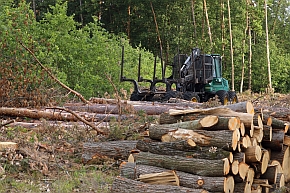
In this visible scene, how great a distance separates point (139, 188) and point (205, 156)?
962mm

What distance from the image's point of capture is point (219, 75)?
19406mm

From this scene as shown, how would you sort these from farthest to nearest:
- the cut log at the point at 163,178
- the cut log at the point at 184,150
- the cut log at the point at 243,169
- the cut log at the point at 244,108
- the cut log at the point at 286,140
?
the cut log at the point at 286,140, the cut log at the point at 244,108, the cut log at the point at 243,169, the cut log at the point at 184,150, the cut log at the point at 163,178

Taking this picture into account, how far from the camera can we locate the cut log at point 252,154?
7.41m

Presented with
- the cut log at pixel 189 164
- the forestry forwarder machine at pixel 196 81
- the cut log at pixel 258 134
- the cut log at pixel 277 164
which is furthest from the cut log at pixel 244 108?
the forestry forwarder machine at pixel 196 81

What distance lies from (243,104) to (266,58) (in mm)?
32791

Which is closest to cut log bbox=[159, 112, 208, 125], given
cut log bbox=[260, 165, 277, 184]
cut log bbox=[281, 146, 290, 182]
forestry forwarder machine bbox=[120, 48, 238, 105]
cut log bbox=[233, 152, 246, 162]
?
cut log bbox=[233, 152, 246, 162]

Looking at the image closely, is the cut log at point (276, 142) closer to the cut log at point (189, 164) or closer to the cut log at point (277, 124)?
the cut log at point (277, 124)

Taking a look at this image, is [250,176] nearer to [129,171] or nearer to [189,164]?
[189,164]

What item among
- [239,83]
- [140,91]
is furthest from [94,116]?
[239,83]

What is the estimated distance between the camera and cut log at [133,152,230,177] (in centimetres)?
675

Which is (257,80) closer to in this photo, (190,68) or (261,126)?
(190,68)

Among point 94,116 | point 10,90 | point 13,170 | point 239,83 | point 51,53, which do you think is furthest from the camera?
point 239,83

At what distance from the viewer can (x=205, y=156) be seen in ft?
23.1

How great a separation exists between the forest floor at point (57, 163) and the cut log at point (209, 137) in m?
1.16
